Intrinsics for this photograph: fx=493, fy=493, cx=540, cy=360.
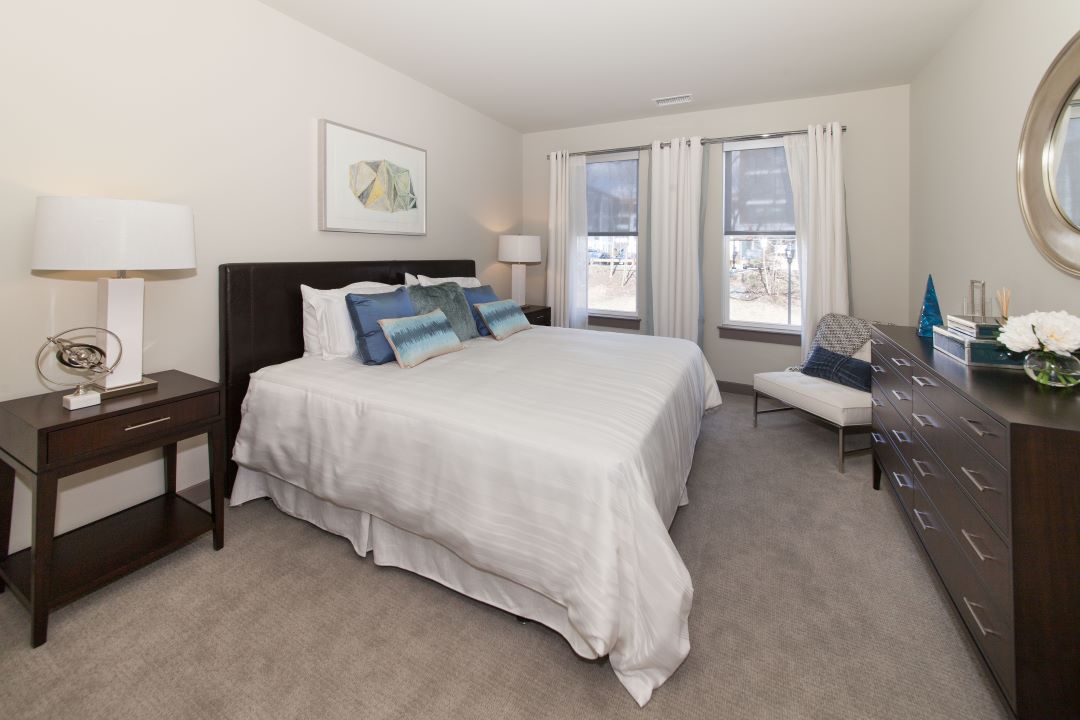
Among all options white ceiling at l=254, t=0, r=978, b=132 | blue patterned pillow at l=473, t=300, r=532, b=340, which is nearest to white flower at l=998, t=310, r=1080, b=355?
white ceiling at l=254, t=0, r=978, b=132

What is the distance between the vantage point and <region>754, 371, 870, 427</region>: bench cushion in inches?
119

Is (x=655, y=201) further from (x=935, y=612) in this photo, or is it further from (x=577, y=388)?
(x=935, y=612)

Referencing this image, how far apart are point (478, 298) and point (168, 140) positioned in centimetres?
198

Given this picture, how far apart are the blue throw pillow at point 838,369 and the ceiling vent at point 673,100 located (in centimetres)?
237

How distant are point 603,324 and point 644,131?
195 cm

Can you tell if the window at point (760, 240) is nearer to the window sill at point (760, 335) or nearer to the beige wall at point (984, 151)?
the window sill at point (760, 335)

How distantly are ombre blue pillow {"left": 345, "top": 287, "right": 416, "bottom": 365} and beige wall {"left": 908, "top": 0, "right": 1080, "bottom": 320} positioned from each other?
3.06 m

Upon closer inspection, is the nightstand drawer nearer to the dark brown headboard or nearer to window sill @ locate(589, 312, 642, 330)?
the dark brown headboard

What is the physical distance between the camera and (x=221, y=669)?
1573 millimetres

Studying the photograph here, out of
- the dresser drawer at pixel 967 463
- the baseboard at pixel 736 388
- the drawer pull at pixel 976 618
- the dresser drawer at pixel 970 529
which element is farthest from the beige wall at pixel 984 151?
the baseboard at pixel 736 388

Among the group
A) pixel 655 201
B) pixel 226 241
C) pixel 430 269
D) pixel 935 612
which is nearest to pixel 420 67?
pixel 430 269

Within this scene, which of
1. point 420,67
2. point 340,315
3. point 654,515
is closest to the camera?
point 654,515

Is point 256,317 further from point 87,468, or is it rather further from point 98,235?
point 87,468

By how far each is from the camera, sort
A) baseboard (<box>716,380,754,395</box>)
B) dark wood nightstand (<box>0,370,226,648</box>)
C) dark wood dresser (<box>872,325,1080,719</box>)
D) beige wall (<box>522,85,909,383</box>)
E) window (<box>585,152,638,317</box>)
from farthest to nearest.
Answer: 1. window (<box>585,152,638,317</box>)
2. baseboard (<box>716,380,754,395</box>)
3. beige wall (<box>522,85,909,383</box>)
4. dark wood nightstand (<box>0,370,226,648</box>)
5. dark wood dresser (<box>872,325,1080,719</box>)
